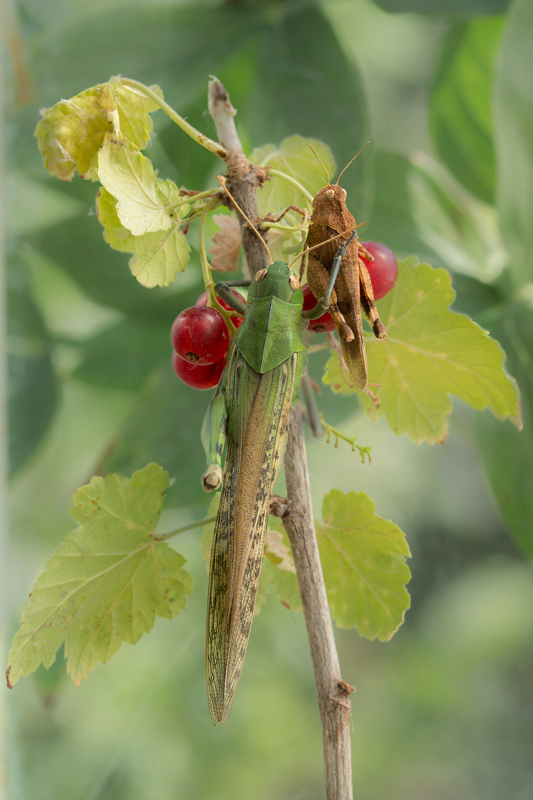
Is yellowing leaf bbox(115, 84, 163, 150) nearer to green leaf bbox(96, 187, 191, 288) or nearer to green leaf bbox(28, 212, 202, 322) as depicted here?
green leaf bbox(96, 187, 191, 288)

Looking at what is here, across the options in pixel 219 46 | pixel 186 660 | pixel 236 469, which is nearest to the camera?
pixel 236 469

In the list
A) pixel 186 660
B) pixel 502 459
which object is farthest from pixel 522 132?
pixel 186 660

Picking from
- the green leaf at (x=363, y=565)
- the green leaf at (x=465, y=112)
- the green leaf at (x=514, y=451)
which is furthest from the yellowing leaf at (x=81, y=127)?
the green leaf at (x=465, y=112)

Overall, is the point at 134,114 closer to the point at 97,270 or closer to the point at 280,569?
the point at 280,569

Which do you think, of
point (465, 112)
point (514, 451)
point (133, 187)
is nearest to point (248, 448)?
point (133, 187)

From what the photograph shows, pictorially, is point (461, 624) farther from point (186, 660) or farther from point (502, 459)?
point (186, 660)

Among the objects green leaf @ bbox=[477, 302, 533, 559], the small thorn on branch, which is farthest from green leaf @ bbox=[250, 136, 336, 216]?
green leaf @ bbox=[477, 302, 533, 559]
